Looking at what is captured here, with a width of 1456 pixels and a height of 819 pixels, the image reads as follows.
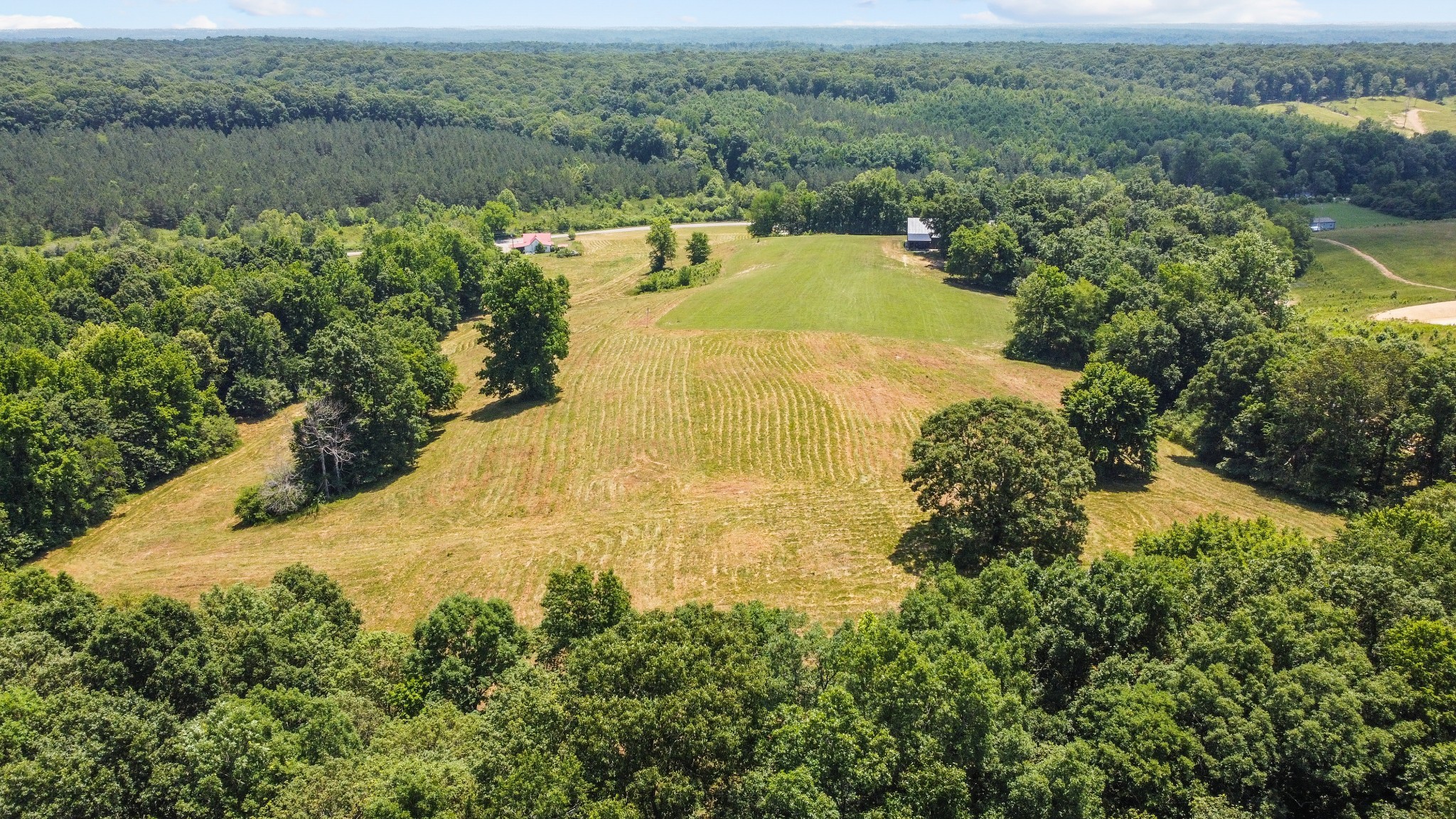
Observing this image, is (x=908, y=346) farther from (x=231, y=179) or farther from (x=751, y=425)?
(x=231, y=179)

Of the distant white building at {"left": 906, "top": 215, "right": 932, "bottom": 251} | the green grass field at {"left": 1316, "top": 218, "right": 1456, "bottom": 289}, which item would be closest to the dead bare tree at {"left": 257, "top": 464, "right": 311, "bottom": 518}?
the distant white building at {"left": 906, "top": 215, "right": 932, "bottom": 251}

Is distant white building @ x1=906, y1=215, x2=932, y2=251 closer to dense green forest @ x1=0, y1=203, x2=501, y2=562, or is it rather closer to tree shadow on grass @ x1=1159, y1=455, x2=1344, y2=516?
dense green forest @ x1=0, y1=203, x2=501, y2=562

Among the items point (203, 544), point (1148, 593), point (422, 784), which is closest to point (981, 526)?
point (1148, 593)

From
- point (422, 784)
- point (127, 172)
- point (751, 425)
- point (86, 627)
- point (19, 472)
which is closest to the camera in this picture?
point (422, 784)

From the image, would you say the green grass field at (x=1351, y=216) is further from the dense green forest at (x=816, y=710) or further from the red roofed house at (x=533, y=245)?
the dense green forest at (x=816, y=710)

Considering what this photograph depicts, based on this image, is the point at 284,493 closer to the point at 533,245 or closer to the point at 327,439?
the point at 327,439

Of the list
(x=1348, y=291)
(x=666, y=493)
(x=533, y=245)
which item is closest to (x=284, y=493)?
(x=666, y=493)
